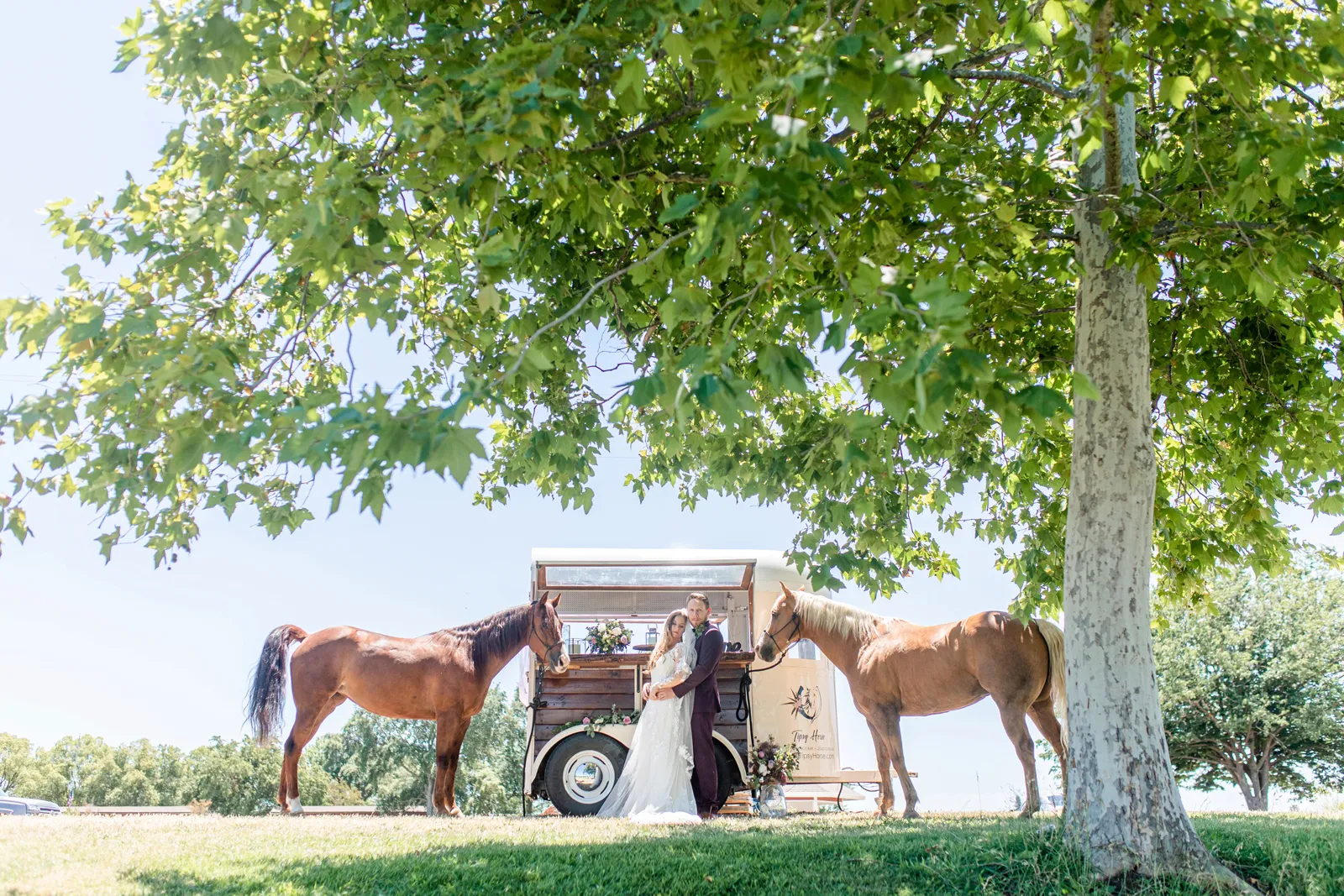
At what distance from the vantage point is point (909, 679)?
923 centimetres

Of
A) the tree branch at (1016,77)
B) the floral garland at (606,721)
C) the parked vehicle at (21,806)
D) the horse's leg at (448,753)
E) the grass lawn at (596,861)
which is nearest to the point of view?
the grass lawn at (596,861)

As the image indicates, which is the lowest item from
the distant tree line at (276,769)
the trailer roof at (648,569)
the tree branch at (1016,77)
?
the distant tree line at (276,769)

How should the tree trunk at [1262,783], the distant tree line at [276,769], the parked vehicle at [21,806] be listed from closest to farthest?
the parked vehicle at [21,806] < the tree trunk at [1262,783] < the distant tree line at [276,769]

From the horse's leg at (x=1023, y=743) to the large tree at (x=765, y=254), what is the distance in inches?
87.8

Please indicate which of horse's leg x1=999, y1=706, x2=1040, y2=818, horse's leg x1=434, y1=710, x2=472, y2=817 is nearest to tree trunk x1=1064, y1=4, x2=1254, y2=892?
horse's leg x1=999, y1=706, x2=1040, y2=818

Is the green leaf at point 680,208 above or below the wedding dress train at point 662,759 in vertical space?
above

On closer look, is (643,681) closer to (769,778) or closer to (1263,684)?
(769,778)

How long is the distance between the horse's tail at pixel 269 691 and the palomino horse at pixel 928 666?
210 inches

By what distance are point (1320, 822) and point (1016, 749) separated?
2683mm

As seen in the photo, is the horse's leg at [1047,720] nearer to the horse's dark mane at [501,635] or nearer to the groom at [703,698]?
the groom at [703,698]

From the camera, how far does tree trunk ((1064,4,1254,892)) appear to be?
4.95 metres

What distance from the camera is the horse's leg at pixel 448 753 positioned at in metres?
9.42

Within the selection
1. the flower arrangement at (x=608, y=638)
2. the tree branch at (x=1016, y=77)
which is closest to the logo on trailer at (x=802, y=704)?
the flower arrangement at (x=608, y=638)

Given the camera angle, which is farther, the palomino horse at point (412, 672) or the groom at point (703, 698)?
the palomino horse at point (412, 672)
